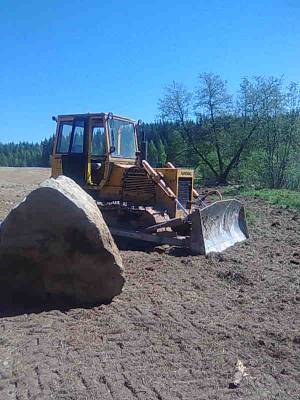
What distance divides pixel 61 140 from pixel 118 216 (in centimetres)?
229

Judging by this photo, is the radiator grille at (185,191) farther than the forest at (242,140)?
No

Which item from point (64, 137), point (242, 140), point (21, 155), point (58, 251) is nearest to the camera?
point (58, 251)

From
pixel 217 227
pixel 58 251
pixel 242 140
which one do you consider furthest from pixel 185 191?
pixel 242 140

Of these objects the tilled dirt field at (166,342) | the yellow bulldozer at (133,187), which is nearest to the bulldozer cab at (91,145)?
the yellow bulldozer at (133,187)

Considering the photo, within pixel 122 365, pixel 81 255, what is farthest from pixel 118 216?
pixel 122 365

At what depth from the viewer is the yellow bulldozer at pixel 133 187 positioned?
27.8ft

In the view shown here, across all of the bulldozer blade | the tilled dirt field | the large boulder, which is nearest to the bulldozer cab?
the bulldozer blade

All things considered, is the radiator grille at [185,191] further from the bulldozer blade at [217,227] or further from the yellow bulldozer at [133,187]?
the bulldozer blade at [217,227]

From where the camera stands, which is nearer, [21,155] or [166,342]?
[166,342]

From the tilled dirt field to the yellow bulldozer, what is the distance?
1.73m

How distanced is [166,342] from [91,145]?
5872mm

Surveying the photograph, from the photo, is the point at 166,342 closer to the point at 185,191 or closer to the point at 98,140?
the point at 185,191

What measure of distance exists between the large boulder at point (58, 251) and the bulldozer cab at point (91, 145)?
13.4ft

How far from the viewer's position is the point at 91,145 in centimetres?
945
